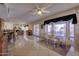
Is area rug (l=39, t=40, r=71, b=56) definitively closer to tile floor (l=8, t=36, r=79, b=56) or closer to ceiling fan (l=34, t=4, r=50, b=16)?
tile floor (l=8, t=36, r=79, b=56)

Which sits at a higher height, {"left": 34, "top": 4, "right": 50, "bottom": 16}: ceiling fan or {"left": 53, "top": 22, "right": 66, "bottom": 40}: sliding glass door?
{"left": 34, "top": 4, "right": 50, "bottom": 16}: ceiling fan

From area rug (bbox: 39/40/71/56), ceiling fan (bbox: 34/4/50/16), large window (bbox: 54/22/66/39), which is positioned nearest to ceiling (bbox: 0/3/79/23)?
ceiling fan (bbox: 34/4/50/16)

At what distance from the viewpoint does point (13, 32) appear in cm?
146

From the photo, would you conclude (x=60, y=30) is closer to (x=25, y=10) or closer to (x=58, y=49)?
(x=58, y=49)

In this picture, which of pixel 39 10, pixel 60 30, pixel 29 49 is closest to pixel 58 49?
pixel 60 30

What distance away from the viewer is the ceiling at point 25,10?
1.40m

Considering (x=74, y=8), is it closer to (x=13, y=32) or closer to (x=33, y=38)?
(x=33, y=38)

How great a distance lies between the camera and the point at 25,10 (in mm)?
1456

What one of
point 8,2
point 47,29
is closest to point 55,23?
point 47,29

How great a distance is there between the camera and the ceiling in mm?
1395

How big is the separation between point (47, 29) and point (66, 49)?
0.32m

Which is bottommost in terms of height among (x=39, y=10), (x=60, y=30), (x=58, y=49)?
(x=58, y=49)

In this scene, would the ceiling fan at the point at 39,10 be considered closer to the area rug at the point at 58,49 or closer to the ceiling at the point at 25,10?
the ceiling at the point at 25,10

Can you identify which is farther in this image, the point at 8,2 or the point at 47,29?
the point at 47,29
